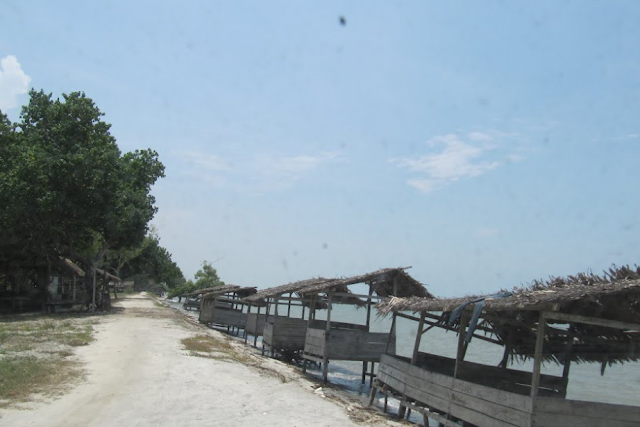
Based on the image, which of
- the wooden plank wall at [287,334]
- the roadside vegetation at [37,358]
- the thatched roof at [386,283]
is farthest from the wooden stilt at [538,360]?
the wooden plank wall at [287,334]

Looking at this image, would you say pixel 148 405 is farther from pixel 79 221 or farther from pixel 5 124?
pixel 5 124

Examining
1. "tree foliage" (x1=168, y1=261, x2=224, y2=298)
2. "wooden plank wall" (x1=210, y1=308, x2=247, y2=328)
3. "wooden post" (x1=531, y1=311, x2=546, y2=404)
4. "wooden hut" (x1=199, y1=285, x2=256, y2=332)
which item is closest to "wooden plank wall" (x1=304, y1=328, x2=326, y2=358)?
"wooden post" (x1=531, y1=311, x2=546, y2=404)

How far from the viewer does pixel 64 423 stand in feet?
26.7

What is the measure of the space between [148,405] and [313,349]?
713 cm

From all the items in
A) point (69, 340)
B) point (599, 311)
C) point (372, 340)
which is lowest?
point (69, 340)

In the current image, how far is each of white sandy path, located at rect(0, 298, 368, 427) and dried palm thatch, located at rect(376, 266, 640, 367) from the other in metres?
2.92

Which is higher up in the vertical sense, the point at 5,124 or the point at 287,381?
the point at 5,124

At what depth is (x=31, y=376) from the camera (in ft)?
36.3

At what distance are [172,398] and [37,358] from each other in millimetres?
5033

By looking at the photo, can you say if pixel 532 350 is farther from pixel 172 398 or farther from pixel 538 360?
pixel 172 398

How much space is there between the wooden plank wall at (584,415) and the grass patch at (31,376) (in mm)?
8434

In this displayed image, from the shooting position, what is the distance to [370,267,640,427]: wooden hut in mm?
7504

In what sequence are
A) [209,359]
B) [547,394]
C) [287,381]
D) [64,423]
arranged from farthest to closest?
[209,359] < [287,381] < [547,394] < [64,423]

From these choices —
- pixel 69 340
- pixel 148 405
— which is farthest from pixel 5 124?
pixel 148 405
